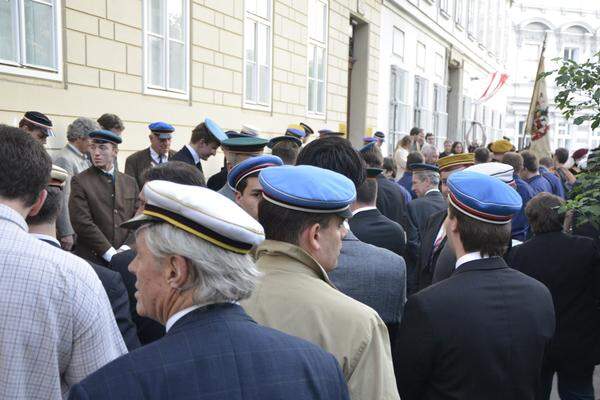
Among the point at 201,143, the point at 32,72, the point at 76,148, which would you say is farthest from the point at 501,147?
Answer: the point at 32,72

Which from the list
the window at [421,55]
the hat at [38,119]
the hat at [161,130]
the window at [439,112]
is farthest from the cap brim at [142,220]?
the window at [439,112]

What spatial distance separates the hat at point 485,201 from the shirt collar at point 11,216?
1.62 m

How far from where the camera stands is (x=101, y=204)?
15.7ft

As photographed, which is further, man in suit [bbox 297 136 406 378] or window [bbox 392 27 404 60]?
window [bbox 392 27 404 60]

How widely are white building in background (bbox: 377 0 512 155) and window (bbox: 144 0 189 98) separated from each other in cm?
819

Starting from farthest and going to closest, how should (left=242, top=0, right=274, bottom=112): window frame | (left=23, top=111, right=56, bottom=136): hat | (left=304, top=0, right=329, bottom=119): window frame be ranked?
(left=304, top=0, right=329, bottom=119): window frame < (left=242, top=0, right=274, bottom=112): window frame < (left=23, top=111, right=56, bottom=136): hat

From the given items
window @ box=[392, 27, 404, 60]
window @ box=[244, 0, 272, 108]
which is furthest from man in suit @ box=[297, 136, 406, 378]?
window @ box=[392, 27, 404, 60]

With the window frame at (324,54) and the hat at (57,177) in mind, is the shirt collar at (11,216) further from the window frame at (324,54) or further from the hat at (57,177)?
the window frame at (324,54)

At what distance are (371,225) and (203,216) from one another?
2471 mm

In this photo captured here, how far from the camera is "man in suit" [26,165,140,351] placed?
7.38 ft

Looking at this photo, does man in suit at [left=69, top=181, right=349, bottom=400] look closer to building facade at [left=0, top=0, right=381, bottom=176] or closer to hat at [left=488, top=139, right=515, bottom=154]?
building facade at [left=0, top=0, right=381, bottom=176]

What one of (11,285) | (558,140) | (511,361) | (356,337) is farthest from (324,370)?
(558,140)

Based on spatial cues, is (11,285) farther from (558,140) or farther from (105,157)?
(558,140)

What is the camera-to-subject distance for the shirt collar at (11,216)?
1921 mm
